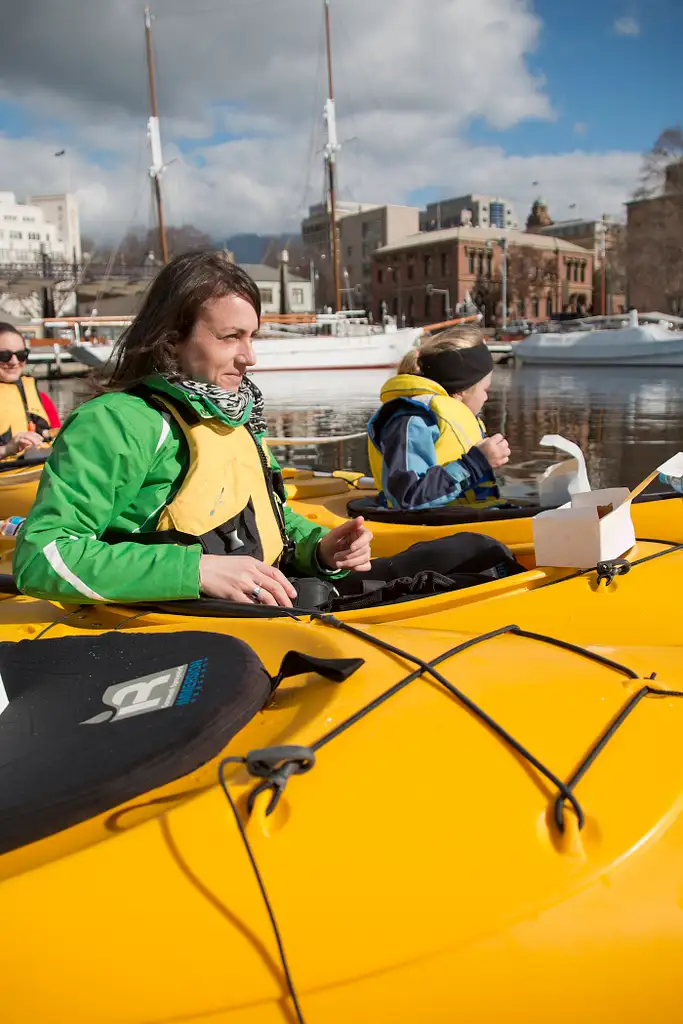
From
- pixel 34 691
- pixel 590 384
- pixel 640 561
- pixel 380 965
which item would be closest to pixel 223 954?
pixel 380 965

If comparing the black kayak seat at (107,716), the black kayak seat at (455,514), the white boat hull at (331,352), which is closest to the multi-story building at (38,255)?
the white boat hull at (331,352)

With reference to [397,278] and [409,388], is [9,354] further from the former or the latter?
[397,278]

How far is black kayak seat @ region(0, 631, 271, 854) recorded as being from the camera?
51.1 inches

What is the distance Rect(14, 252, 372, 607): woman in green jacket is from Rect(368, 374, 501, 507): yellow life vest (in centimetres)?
142

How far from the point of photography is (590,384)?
979 inches

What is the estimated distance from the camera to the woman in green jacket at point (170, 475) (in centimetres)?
194

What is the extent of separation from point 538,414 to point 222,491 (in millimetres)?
15968

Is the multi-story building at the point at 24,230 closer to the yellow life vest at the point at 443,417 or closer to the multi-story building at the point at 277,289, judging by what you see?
the multi-story building at the point at 277,289

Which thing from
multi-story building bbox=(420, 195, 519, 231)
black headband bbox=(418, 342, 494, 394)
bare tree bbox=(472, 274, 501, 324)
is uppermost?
multi-story building bbox=(420, 195, 519, 231)

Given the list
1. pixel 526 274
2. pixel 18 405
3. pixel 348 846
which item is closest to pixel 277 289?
pixel 526 274

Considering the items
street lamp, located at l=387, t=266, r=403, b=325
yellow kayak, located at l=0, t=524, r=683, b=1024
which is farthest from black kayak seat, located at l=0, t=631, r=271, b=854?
street lamp, located at l=387, t=266, r=403, b=325

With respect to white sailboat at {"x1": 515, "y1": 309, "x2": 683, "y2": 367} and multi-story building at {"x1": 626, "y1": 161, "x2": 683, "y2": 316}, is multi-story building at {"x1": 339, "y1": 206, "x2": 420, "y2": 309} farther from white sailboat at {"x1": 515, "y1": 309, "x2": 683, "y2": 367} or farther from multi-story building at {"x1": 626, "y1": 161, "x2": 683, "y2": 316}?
white sailboat at {"x1": 515, "y1": 309, "x2": 683, "y2": 367}

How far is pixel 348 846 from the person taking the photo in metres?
1.23

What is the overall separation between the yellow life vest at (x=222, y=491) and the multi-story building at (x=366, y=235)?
90761mm
